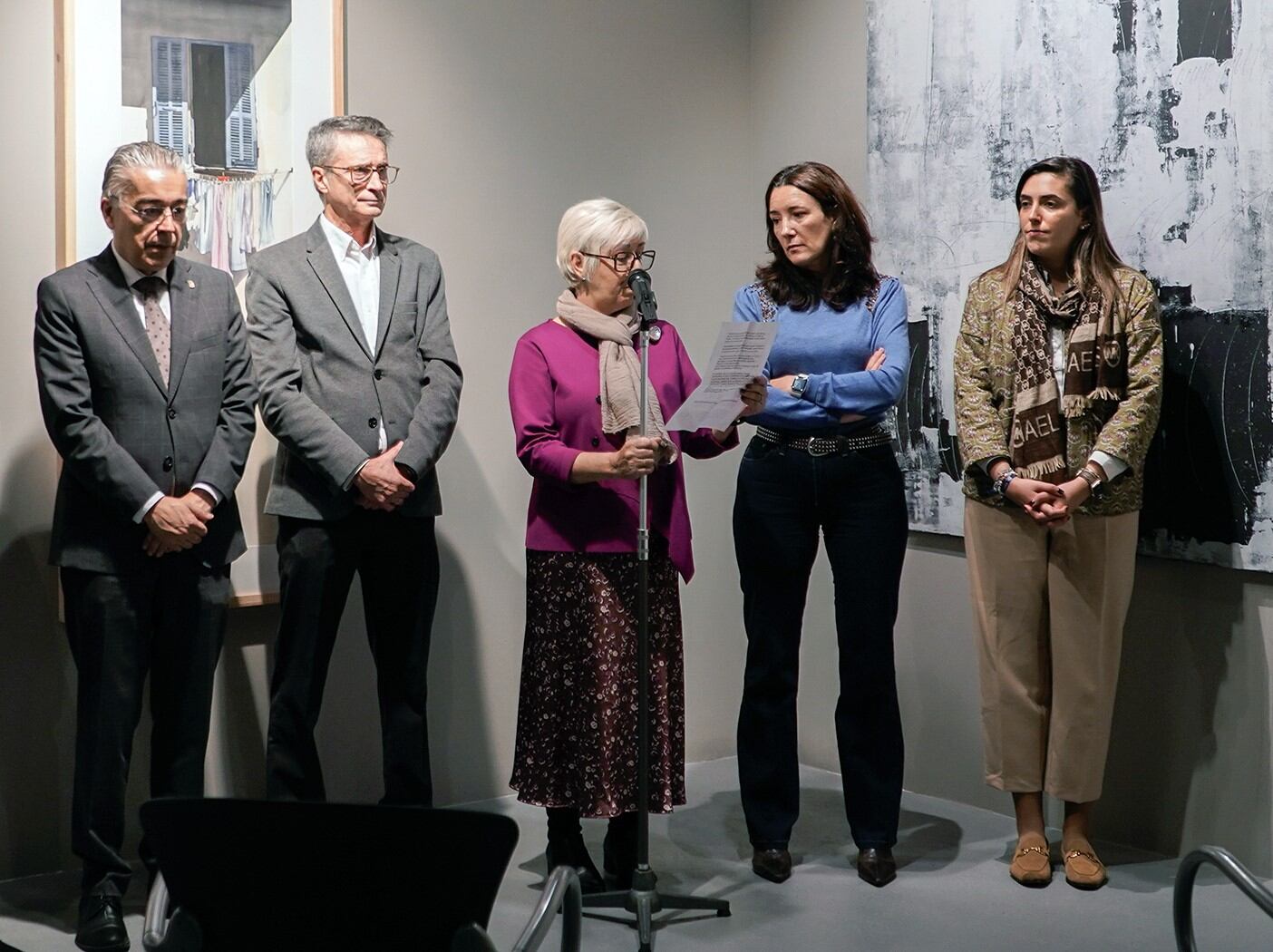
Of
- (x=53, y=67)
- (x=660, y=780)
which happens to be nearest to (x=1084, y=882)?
(x=660, y=780)

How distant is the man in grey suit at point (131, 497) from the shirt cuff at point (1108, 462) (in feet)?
6.96

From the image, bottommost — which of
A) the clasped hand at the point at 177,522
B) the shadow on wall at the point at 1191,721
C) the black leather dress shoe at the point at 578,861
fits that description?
the black leather dress shoe at the point at 578,861

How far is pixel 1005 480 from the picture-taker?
3705 mm

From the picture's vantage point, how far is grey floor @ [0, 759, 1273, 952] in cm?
334

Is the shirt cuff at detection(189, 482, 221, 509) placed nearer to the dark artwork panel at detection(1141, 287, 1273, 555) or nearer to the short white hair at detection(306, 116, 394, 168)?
the short white hair at detection(306, 116, 394, 168)

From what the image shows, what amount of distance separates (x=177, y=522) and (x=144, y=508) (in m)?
0.08

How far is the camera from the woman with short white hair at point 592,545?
3418 mm

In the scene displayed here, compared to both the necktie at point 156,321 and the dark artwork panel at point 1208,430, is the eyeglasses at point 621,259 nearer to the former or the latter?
the necktie at point 156,321

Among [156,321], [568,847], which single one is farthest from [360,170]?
[568,847]

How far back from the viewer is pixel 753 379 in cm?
324

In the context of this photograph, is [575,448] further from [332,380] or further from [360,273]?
[360,273]

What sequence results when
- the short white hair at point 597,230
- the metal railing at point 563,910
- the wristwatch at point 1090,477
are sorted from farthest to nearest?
the wristwatch at point 1090,477, the short white hair at point 597,230, the metal railing at point 563,910

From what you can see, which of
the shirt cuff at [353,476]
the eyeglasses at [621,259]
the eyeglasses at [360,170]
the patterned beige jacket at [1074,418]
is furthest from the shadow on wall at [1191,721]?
the eyeglasses at [360,170]

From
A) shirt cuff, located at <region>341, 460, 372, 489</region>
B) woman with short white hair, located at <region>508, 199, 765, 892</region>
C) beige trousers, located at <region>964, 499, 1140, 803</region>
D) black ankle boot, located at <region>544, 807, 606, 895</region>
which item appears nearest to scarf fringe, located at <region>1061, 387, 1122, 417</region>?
beige trousers, located at <region>964, 499, 1140, 803</region>
